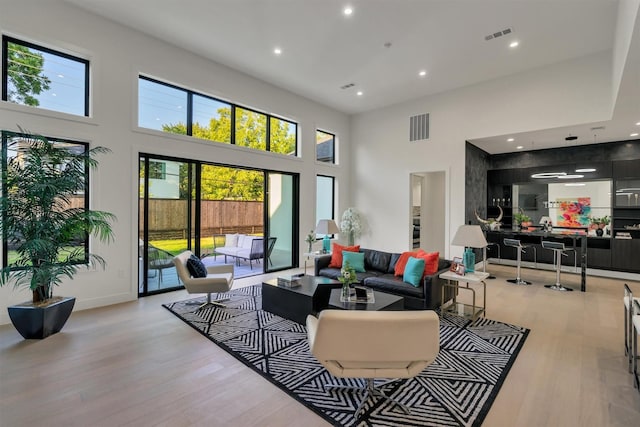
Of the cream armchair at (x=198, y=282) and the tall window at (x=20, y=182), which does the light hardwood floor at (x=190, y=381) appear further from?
the tall window at (x=20, y=182)

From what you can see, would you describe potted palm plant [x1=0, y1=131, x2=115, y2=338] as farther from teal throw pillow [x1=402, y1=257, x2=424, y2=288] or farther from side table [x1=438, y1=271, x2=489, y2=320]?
side table [x1=438, y1=271, x2=489, y2=320]

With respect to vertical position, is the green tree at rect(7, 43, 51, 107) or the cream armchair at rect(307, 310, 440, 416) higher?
the green tree at rect(7, 43, 51, 107)

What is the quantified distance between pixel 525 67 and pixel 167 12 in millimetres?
6546

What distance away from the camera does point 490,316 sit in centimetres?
431

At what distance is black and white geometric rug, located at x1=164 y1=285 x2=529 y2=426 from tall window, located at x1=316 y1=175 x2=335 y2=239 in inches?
174

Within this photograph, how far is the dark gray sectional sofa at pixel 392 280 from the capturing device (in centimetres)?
423

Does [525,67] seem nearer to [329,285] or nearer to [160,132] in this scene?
[329,285]

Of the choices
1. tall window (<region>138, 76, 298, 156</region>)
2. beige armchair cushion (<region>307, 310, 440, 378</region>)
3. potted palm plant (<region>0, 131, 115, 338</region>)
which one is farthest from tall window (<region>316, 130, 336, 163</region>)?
beige armchair cushion (<region>307, 310, 440, 378</region>)

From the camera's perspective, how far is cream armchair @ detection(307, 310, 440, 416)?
1969 mm

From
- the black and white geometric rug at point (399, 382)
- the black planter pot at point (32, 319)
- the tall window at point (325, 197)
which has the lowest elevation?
the black and white geometric rug at point (399, 382)

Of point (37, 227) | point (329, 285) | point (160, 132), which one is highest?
point (160, 132)

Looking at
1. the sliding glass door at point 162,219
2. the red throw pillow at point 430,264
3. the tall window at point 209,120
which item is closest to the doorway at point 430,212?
the tall window at point 209,120

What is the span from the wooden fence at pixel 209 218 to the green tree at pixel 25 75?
1.97m

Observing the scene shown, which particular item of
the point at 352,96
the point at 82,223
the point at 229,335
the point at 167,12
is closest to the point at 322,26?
the point at 167,12
